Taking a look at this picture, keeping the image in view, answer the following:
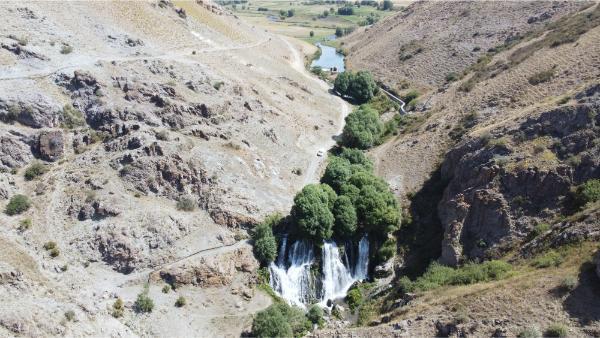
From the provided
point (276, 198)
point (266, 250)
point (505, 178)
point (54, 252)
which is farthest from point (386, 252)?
point (54, 252)

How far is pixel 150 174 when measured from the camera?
70.4 meters

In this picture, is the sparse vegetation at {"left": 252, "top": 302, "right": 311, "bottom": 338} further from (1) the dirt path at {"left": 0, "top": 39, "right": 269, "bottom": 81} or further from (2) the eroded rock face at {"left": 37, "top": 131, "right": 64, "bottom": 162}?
(1) the dirt path at {"left": 0, "top": 39, "right": 269, "bottom": 81}

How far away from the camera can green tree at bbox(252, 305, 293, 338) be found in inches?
2142

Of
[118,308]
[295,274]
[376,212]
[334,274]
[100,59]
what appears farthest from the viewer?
[100,59]

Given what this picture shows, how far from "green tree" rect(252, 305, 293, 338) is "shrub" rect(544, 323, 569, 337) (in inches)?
974

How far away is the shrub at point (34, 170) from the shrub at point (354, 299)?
43.0 m

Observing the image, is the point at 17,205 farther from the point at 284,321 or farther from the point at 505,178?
the point at 505,178

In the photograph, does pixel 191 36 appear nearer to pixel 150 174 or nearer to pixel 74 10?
pixel 74 10

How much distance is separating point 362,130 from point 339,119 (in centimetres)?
1635

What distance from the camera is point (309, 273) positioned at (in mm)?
66375

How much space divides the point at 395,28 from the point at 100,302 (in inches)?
5271

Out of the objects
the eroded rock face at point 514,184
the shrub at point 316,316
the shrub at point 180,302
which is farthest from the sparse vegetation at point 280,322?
the eroded rock face at point 514,184

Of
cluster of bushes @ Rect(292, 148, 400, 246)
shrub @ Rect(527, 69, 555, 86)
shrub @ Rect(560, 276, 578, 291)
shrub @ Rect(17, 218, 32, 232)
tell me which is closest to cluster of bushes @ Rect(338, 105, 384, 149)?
cluster of bushes @ Rect(292, 148, 400, 246)

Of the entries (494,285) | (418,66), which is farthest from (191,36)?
(494,285)
